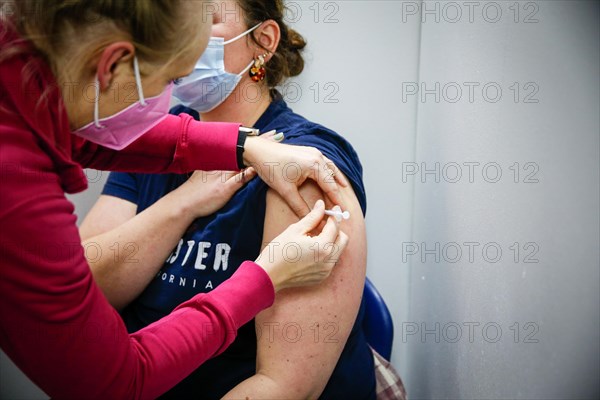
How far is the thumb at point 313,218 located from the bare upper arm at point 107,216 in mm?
639

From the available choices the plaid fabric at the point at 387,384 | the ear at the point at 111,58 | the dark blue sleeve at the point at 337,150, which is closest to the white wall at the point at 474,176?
the plaid fabric at the point at 387,384

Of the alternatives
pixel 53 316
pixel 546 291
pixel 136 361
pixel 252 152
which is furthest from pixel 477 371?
pixel 53 316

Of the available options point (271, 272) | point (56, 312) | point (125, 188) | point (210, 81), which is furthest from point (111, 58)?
point (125, 188)

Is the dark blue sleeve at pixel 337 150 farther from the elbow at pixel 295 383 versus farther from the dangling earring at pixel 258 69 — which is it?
the elbow at pixel 295 383

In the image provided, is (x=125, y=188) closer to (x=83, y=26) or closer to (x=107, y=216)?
(x=107, y=216)

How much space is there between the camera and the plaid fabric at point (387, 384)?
1.43 metres

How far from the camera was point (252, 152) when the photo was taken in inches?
45.3

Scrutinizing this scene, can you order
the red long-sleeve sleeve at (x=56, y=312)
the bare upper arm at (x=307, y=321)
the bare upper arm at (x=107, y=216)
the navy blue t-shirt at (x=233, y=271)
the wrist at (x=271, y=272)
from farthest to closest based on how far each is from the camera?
the bare upper arm at (x=107, y=216), the navy blue t-shirt at (x=233, y=271), the bare upper arm at (x=307, y=321), the wrist at (x=271, y=272), the red long-sleeve sleeve at (x=56, y=312)

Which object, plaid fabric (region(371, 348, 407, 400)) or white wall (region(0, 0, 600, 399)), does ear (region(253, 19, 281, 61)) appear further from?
plaid fabric (region(371, 348, 407, 400))

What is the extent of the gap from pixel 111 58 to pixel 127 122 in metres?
0.16

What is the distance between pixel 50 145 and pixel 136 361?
335 millimetres

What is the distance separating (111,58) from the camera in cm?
76

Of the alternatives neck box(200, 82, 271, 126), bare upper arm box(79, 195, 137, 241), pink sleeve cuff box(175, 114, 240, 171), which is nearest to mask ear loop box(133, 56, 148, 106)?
pink sleeve cuff box(175, 114, 240, 171)

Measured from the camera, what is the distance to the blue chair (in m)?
1.56
